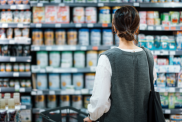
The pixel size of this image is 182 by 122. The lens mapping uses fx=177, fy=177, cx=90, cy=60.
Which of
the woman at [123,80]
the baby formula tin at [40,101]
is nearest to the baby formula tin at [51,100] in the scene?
the baby formula tin at [40,101]

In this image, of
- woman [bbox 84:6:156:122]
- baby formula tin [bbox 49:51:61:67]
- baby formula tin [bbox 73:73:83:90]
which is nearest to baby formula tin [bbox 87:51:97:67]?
baby formula tin [bbox 73:73:83:90]

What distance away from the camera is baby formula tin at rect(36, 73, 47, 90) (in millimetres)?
3180

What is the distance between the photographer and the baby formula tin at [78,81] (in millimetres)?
3189

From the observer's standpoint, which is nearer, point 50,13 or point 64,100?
point 50,13

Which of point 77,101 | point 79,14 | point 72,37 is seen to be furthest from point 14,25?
point 77,101

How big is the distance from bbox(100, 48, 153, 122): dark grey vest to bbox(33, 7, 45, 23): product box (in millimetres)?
2358

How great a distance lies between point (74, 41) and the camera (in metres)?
3.14

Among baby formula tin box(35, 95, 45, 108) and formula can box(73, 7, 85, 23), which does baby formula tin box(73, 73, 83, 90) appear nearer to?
baby formula tin box(35, 95, 45, 108)

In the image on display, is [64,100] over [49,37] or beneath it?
beneath

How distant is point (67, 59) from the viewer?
316 cm

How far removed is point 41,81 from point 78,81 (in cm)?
66

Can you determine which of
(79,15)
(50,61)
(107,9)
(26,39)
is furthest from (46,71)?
(107,9)

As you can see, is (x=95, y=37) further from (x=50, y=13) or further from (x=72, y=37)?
(x=50, y=13)

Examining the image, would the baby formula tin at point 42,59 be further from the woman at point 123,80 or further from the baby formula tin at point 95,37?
the woman at point 123,80
